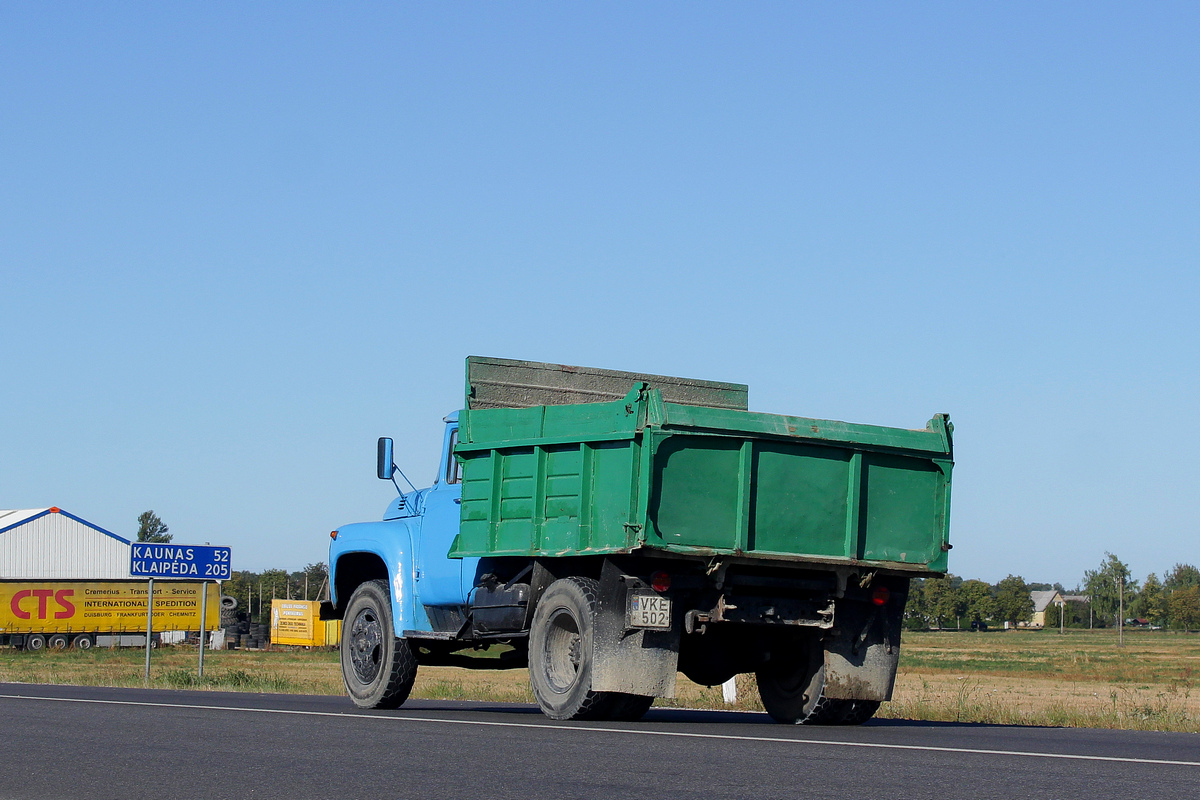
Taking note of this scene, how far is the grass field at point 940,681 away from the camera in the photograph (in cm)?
1581

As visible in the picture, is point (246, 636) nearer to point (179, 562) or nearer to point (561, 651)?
point (179, 562)

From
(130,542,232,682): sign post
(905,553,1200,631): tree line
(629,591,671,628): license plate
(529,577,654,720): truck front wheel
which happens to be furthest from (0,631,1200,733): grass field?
(905,553,1200,631): tree line

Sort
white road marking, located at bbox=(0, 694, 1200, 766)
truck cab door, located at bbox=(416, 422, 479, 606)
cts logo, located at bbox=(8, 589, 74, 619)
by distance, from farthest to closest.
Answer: cts logo, located at bbox=(8, 589, 74, 619)
truck cab door, located at bbox=(416, 422, 479, 606)
white road marking, located at bbox=(0, 694, 1200, 766)

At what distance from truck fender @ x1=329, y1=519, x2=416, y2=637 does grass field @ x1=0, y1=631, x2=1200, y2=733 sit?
461 cm

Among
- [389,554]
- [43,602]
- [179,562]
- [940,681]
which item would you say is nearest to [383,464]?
[389,554]

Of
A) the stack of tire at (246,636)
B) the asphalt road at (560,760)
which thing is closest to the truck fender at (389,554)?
the asphalt road at (560,760)

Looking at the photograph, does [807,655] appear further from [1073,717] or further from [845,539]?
[1073,717]

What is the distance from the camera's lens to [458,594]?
13.3 meters

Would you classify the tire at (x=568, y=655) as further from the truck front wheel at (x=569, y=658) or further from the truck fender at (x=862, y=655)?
the truck fender at (x=862, y=655)

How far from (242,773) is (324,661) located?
4816 centimetres

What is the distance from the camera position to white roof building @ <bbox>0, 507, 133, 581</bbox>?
7106 cm

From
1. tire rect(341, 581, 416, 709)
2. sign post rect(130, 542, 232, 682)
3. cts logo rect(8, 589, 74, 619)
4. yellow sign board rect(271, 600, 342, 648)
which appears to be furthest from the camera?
yellow sign board rect(271, 600, 342, 648)

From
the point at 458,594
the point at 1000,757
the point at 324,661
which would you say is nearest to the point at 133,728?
the point at 458,594

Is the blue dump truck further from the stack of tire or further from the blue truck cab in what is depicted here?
the stack of tire
